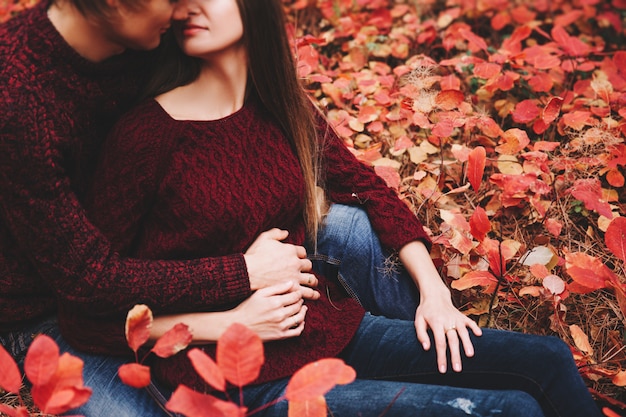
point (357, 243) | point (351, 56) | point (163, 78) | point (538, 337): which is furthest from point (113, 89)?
point (351, 56)

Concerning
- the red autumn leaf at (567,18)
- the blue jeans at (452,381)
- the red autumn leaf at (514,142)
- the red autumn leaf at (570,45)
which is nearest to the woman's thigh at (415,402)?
the blue jeans at (452,381)

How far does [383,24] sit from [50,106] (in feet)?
6.38

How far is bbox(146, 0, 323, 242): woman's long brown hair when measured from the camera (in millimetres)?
1453

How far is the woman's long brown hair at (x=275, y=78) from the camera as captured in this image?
4.77 ft

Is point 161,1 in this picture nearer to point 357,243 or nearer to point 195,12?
point 195,12

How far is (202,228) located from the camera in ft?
4.50

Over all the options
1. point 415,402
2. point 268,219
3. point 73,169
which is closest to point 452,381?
point 415,402

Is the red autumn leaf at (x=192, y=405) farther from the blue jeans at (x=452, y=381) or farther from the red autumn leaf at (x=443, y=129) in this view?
the red autumn leaf at (x=443, y=129)

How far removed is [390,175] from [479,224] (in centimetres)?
39

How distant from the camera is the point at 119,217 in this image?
133 centimetres

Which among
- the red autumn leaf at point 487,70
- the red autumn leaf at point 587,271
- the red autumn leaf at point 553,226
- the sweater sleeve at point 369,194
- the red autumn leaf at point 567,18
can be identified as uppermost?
the sweater sleeve at point 369,194

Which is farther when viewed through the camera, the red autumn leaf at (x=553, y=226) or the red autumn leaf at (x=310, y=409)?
the red autumn leaf at (x=553, y=226)

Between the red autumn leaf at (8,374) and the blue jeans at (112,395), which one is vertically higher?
the red autumn leaf at (8,374)

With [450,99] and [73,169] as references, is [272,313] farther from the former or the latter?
[450,99]
